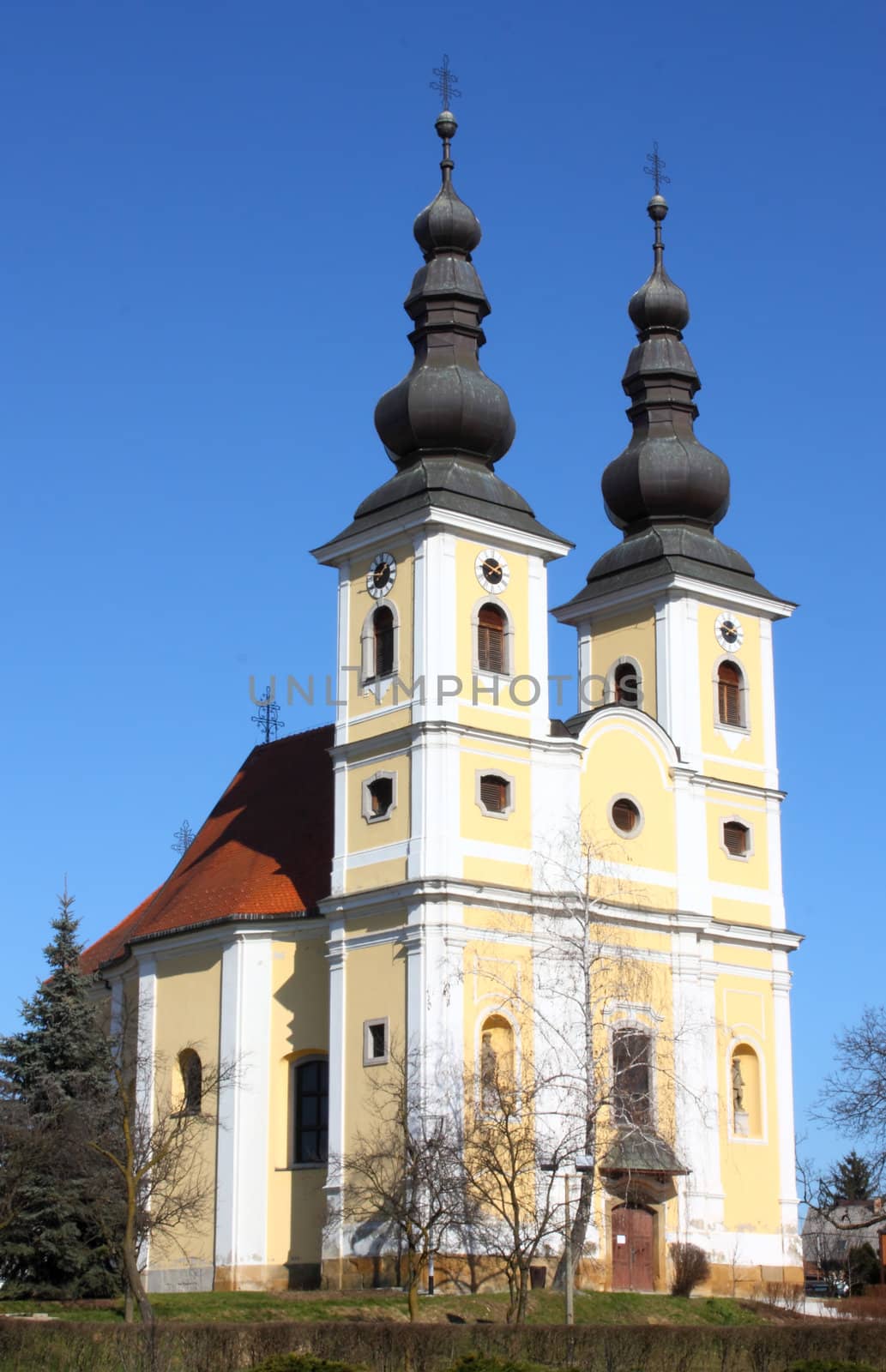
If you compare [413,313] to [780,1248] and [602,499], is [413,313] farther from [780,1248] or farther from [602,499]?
[780,1248]

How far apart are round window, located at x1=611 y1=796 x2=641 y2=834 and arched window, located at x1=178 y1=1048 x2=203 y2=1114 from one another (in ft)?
29.9

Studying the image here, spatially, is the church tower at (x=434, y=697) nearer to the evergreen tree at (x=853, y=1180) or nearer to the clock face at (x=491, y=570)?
the clock face at (x=491, y=570)

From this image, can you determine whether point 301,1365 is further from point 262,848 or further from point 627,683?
point 627,683

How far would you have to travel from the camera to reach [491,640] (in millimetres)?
38375

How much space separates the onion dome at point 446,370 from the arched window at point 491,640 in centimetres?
318

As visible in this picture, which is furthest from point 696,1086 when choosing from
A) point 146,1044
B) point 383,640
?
point 146,1044

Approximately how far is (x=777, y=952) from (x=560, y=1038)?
279 inches

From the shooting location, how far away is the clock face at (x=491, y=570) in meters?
38.3

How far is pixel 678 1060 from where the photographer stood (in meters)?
38.7

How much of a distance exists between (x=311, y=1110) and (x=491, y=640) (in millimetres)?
9249

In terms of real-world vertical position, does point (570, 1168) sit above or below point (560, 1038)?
below

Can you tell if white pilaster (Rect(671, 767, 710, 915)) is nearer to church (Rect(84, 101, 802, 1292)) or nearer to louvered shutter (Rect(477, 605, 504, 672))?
church (Rect(84, 101, 802, 1292))

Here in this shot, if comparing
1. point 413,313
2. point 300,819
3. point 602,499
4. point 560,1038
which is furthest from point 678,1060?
point 413,313

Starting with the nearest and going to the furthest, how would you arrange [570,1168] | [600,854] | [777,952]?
[570,1168]
[600,854]
[777,952]
